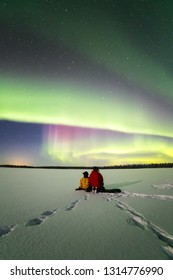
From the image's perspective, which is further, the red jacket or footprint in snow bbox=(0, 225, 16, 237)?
the red jacket

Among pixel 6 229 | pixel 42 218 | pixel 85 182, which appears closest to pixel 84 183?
pixel 85 182

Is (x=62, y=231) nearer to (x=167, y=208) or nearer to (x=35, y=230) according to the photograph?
(x=35, y=230)

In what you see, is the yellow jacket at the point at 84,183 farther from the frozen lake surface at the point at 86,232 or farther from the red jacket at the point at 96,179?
the frozen lake surface at the point at 86,232

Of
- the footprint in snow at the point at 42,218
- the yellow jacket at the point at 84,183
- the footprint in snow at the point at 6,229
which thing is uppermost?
the yellow jacket at the point at 84,183

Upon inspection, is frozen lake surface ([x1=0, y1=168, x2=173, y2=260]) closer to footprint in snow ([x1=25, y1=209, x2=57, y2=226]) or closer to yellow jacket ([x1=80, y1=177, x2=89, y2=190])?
footprint in snow ([x1=25, y1=209, x2=57, y2=226])

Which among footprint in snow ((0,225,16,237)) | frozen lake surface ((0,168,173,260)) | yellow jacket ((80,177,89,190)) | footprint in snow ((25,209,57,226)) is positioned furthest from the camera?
yellow jacket ((80,177,89,190))

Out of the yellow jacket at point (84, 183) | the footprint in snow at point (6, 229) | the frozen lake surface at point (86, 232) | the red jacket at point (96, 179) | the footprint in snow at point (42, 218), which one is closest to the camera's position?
the frozen lake surface at point (86, 232)

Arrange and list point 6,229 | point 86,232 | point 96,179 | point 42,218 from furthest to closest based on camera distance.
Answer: point 96,179
point 42,218
point 6,229
point 86,232

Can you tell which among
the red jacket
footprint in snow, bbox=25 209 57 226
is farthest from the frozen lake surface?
the red jacket

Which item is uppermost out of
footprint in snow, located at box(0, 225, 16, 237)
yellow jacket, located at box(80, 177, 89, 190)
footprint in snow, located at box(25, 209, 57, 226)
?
yellow jacket, located at box(80, 177, 89, 190)

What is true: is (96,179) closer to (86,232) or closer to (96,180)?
(96,180)

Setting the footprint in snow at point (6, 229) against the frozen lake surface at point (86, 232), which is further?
the footprint in snow at point (6, 229)

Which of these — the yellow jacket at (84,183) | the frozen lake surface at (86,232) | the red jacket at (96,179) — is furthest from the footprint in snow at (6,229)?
the yellow jacket at (84,183)
